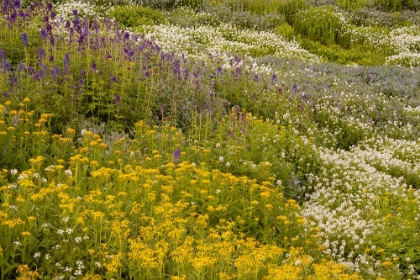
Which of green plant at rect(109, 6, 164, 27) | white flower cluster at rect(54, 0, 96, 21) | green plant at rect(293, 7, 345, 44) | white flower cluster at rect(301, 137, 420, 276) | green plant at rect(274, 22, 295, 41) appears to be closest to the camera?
white flower cluster at rect(301, 137, 420, 276)

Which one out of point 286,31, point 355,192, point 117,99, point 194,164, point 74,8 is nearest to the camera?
point 194,164

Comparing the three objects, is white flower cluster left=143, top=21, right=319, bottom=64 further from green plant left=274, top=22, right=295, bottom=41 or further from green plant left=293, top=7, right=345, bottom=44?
green plant left=293, top=7, right=345, bottom=44

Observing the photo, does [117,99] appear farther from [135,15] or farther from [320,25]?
[320,25]

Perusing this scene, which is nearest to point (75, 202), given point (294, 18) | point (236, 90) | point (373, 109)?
point (236, 90)

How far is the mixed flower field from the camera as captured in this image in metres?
4.14

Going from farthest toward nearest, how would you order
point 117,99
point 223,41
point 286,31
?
point 286,31 → point 223,41 → point 117,99

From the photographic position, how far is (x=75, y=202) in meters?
4.34

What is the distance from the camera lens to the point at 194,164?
562 cm

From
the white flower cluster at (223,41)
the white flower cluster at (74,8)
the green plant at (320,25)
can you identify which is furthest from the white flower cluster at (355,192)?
the white flower cluster at (74,8)

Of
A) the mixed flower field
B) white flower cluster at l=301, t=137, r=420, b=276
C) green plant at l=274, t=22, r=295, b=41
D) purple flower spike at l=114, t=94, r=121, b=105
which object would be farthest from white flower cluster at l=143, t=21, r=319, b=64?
purple flower spike at l=114, t=94, r=121, b=105

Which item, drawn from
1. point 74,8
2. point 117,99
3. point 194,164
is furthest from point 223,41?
point 194,164

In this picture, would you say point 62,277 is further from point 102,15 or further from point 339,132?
point 102,15

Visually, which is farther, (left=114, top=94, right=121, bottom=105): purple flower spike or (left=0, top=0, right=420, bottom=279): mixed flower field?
(left=114, top=94, right=121, bottom=105): purple flower spike

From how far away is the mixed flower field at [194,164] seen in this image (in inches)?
163
